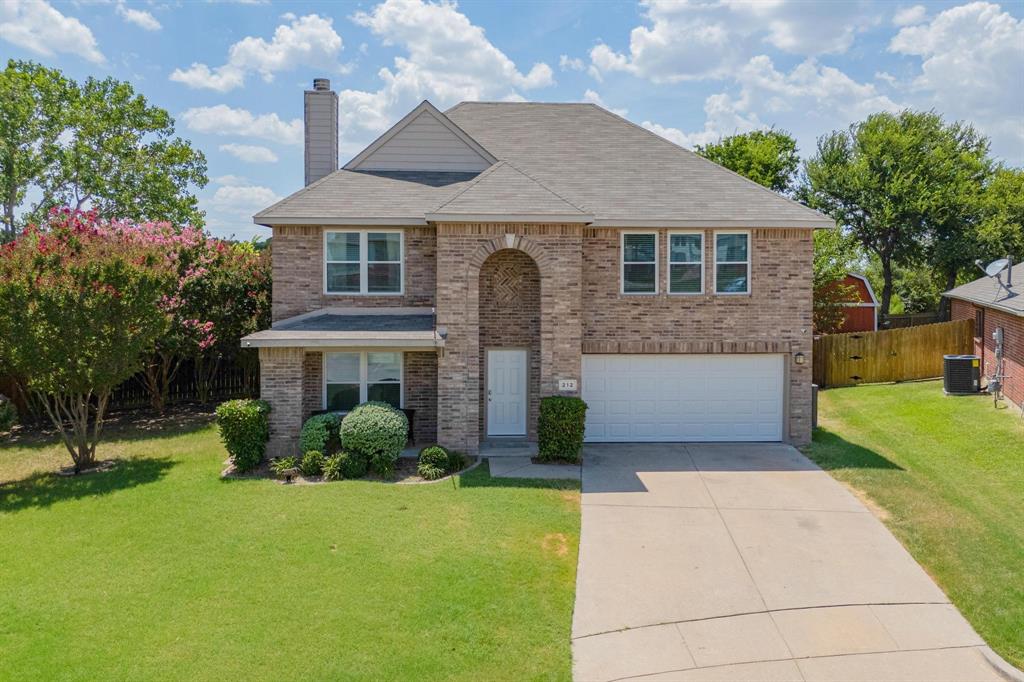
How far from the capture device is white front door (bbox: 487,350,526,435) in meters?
A: 14.4

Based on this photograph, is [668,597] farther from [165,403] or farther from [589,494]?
[165,403]

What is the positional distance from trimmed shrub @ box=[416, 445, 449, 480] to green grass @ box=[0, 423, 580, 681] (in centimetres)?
46

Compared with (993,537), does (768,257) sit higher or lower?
higher

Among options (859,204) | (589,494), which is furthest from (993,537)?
(859,204)

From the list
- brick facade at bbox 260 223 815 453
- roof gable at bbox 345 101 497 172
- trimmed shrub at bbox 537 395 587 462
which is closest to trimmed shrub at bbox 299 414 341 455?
brick facade at bbox 260 223 815 453

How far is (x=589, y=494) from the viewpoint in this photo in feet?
36.0

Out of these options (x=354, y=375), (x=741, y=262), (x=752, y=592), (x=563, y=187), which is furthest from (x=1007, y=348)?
(x=354, y=375)

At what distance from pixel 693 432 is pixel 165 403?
14.7 metres

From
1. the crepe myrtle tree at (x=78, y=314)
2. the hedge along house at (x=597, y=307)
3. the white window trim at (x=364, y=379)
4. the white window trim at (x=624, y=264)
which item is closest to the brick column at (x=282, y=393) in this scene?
the hedge along house at (x=597, y=307)

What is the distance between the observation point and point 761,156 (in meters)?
39.2

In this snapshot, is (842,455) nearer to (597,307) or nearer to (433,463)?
(597,307)

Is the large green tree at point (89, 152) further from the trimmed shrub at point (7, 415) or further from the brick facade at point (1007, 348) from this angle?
the brick facade at point (1007, 348)

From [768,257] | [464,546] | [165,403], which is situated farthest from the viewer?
[165,403]

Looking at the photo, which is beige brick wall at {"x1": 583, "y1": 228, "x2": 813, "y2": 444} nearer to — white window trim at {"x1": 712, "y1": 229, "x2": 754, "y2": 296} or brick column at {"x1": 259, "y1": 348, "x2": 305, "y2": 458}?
white window trim at {"x1": 712, "y1": 229, "x2": 754, "y2": 296}
